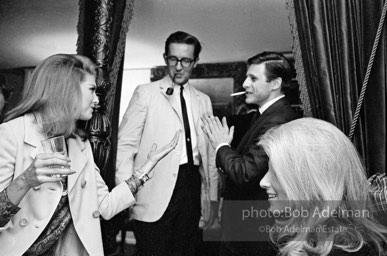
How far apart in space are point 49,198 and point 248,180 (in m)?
0.92

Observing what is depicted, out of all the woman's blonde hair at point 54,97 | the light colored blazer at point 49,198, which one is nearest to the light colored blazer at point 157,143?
the light colored blazer at point 49,198

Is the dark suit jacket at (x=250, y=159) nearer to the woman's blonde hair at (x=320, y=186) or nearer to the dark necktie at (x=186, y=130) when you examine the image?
the dark necktie at (x=186, y=130)

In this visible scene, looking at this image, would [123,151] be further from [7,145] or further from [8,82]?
[8,82]

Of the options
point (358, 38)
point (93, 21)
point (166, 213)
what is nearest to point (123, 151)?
point (166, 213)

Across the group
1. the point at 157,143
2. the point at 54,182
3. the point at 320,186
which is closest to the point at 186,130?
the point at 157,143

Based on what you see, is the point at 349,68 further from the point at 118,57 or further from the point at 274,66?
the point at 118,57

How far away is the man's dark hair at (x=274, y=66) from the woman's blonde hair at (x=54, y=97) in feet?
3.72

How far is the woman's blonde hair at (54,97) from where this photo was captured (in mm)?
1728

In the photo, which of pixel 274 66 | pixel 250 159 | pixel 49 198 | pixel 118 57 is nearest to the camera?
pixel 49 198

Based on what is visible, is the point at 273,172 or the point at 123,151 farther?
the point at 123,151

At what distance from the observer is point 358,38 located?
214 centimetres

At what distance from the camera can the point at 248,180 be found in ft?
6.94

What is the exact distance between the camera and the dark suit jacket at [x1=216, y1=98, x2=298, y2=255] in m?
2.11

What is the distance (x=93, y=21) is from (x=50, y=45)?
212 cm
